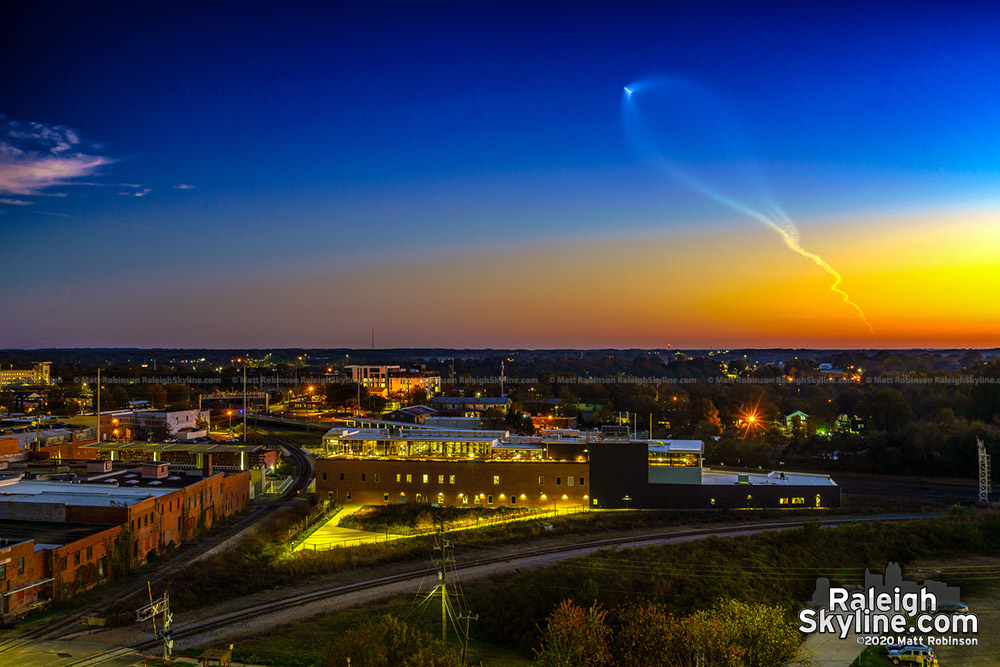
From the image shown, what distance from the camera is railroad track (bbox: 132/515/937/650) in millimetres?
17344

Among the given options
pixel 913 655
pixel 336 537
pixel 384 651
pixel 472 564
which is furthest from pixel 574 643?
pixel 336 537

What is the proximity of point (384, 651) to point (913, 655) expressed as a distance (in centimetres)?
1294

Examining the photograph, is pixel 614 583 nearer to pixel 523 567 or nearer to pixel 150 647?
pixel 523 567

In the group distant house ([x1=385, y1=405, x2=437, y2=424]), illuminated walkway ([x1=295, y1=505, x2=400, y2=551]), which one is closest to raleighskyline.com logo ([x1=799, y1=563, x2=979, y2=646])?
illuminated walkway ([x1=295, y1=505, x2=400, y2=551])

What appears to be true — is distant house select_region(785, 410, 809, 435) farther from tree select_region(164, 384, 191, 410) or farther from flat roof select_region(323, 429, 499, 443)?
tree select_region(164, 384, 191, 410)

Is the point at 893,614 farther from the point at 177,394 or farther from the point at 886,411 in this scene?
the point at 177,394

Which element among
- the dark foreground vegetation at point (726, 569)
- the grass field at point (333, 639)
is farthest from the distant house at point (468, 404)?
the grass field at point (333, 639)

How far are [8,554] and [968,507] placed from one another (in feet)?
114

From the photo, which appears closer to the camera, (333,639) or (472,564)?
(333,639)

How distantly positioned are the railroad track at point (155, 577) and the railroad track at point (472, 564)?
2.19 meters

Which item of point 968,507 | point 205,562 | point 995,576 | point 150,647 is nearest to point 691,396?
point 968,507

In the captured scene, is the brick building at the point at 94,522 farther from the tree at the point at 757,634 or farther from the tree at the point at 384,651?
the tree at the point at 757,634

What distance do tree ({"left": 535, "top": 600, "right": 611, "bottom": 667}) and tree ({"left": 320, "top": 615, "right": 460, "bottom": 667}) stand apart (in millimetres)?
1868

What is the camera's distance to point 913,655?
55.9 ft
